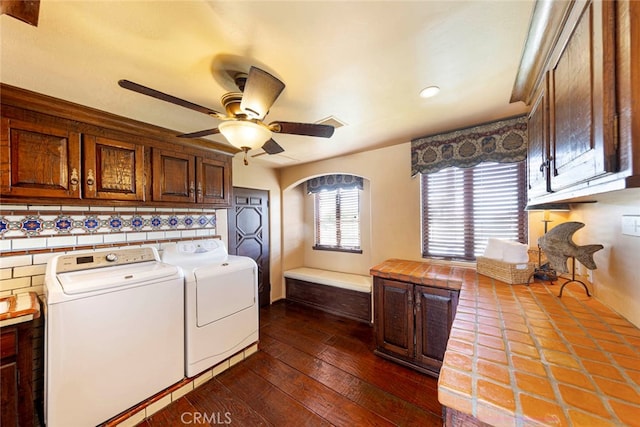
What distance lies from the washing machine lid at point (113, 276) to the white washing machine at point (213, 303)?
0.20m

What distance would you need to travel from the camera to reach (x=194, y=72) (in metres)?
1.37

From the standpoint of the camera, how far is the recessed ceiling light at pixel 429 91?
1581 mm

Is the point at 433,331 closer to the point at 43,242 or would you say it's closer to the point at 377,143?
the point at 377,143

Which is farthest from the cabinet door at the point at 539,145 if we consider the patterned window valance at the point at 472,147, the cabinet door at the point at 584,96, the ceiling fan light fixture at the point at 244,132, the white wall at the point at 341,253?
the white wall at the point at 341,253

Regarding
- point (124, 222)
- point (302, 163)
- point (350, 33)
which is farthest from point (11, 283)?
point (302, 163)

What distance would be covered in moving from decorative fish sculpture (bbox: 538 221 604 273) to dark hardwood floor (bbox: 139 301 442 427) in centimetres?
138

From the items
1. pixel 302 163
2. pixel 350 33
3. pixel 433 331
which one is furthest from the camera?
pixel 302 163

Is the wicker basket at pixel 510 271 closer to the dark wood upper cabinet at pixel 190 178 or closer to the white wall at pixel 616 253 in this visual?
the white wall at pixel 616 253

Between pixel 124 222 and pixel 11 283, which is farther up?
pixel 124 222

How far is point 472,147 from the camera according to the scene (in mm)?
2318

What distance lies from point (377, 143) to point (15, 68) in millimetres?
2916

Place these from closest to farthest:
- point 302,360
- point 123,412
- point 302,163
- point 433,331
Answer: point 123,412
point 433,331
point 302,360
point 302,163

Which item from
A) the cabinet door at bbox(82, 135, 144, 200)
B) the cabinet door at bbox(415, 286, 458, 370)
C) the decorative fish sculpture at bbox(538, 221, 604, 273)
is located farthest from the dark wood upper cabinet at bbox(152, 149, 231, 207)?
the decorative fish sculpture at bbox(538, 221, 604, 273)

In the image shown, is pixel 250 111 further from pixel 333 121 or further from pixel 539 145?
pixel 539 145
